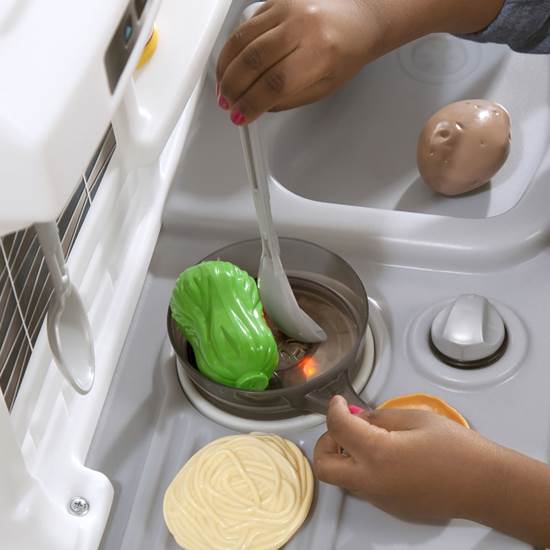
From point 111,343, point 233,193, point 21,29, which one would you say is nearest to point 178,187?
point 233,193

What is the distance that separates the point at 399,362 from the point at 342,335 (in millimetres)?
49

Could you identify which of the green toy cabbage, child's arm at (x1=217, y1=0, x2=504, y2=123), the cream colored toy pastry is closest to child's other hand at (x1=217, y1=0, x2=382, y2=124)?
child's arm at (x1=217, y1=0, x2=504, y2=123)

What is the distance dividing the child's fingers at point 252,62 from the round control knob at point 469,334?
0.22 metres

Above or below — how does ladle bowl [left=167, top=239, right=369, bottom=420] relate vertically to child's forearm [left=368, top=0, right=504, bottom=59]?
below

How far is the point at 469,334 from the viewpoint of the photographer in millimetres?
714

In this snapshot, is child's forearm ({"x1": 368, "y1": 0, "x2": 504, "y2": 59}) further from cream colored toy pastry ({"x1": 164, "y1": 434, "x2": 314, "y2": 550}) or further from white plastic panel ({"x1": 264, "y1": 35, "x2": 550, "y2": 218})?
cream colored toy pastry ({"x1": 164, "y1": 434, "x2": 314, "y2": 550})

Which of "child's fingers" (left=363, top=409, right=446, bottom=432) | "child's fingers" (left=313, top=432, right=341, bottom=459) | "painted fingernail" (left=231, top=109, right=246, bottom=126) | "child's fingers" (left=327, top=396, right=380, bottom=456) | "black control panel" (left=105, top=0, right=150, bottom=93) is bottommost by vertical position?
"child's fingers" (left=313, top=432, right=341, bottom=459)

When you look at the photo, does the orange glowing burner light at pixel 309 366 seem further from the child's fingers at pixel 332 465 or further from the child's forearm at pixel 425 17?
the child's forearm at pixel 425 17

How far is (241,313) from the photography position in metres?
0.69

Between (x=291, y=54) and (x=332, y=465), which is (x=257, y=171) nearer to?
(x=291, y=54)

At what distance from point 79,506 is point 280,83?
12.0 inches

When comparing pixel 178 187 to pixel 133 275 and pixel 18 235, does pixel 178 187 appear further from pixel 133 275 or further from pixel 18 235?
pixel 18 235

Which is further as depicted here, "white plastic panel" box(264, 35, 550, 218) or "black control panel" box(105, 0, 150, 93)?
"white plastic panel" box(264, 35, 550, 218)

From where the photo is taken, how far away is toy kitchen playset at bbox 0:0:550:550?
597 mm
